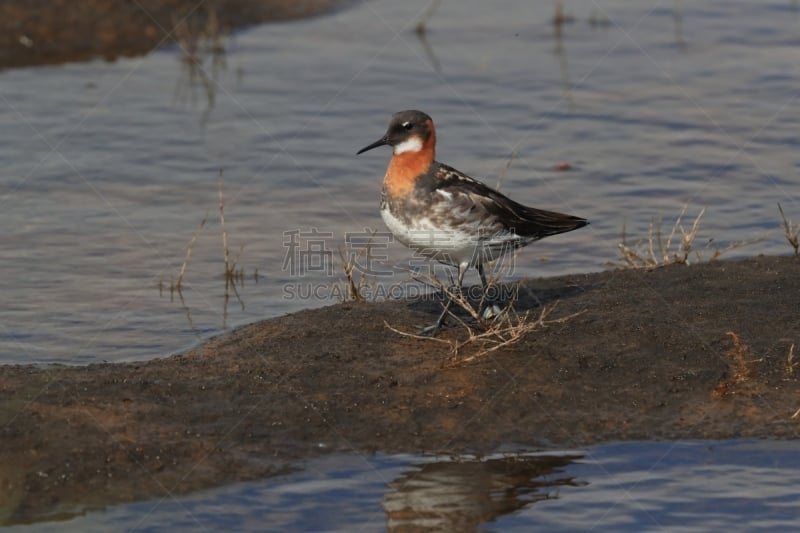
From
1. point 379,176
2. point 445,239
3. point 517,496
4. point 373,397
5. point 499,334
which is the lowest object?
point 517,496

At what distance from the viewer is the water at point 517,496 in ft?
25.6

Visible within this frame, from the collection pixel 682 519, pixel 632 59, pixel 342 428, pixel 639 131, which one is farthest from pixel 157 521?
pixel 632 59

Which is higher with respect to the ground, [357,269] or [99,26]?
[99,26]

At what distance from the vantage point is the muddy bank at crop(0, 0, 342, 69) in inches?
730

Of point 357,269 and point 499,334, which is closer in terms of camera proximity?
point 499,334

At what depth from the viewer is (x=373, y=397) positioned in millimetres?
9125

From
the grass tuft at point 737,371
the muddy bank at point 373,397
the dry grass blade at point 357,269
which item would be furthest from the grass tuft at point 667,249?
the dry grass blade at point 357,269

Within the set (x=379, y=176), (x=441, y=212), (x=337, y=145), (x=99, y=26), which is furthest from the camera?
(x=99, y=26)

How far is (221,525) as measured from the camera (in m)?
7.73

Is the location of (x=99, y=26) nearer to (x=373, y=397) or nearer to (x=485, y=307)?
(x=485, y=307)

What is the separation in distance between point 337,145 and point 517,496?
8195 mm

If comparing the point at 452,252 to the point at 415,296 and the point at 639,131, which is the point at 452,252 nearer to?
the point at 415,296

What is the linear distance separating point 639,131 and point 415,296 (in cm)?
594

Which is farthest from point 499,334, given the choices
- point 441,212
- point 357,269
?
point 357,269
